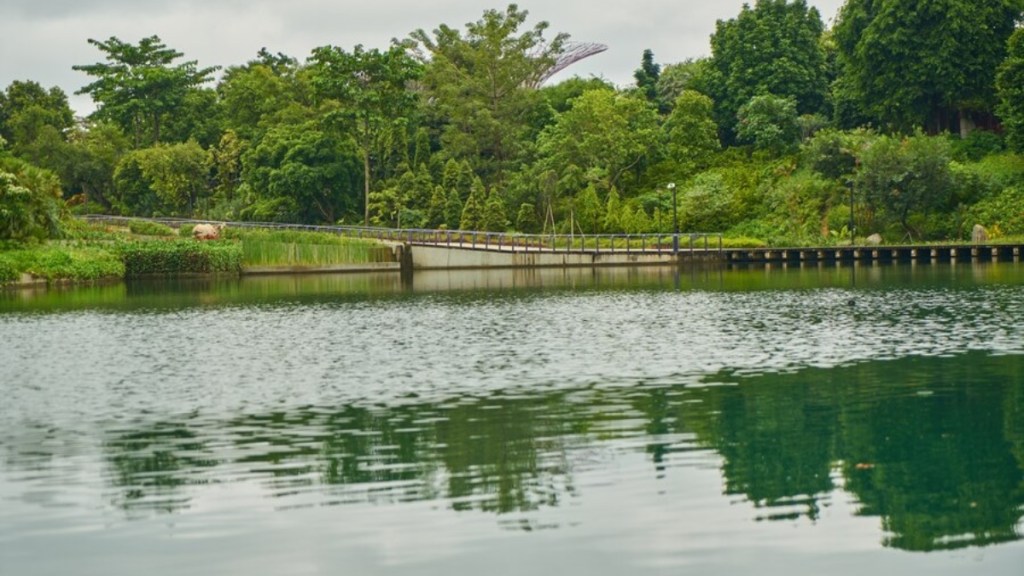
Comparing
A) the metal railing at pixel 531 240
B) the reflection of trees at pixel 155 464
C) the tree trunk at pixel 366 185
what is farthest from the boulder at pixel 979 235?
the reflection of trees at pixel 155 464

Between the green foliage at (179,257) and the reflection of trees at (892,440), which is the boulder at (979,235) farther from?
the reflection of trees at (892,440)

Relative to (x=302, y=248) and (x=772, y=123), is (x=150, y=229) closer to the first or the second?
(x=302, y=248)

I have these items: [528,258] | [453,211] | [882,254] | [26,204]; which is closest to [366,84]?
[453,211]

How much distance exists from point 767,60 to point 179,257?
43116mm

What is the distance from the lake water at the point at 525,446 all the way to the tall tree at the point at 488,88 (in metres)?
60.2

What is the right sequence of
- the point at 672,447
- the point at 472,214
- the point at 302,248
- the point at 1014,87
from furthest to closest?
the point at 472,214 → the point at 302,248 → the point at 1014,87 → the point at 672,447

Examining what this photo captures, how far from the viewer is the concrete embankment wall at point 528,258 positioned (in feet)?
255

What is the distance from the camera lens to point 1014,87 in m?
76.9

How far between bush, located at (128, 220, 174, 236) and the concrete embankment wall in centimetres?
1580

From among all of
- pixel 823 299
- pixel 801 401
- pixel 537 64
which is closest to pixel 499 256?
pixel 537 64

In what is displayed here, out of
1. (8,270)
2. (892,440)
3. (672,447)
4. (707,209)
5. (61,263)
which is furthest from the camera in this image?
(707,209)

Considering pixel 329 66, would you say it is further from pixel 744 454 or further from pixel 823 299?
pixel 744 454

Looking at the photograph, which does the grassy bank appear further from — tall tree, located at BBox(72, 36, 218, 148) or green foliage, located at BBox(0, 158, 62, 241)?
tall tree, located at BBox(72, 36, 218, 148)

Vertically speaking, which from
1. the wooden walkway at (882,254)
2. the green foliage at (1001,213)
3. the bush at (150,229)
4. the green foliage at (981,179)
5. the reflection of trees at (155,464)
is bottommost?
the reflection of trees at (155,464)
